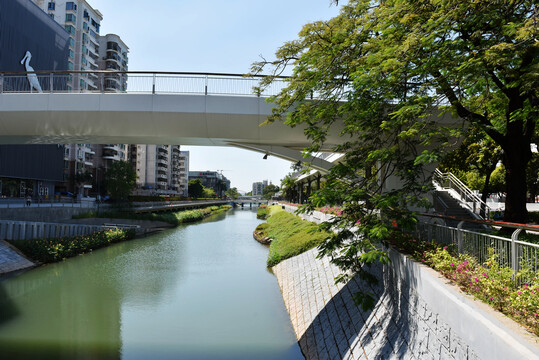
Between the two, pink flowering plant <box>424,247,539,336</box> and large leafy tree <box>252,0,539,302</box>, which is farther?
large leafy tree <box>252,0,539,302</box>

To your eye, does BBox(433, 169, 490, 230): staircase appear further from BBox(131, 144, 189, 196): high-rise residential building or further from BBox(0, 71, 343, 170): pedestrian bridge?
BBox(131, 144, 189, 196): high-rise residential building

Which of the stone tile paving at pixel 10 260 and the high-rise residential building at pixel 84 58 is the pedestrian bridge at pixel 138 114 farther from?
the high-rise residential building at pixel 84 58

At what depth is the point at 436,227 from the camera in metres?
7.01

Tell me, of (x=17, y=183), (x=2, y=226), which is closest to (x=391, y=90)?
(x=2, y=226)

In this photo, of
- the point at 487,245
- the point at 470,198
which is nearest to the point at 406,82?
the point at 487,245

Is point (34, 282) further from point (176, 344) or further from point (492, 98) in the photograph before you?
point (492, 98)

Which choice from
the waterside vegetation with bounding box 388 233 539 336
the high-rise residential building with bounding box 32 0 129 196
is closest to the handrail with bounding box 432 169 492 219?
the waterside vegetation with bounding box 388 233 539 336

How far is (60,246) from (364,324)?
18352mm

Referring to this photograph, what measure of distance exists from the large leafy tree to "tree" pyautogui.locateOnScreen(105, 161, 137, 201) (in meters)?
35.1

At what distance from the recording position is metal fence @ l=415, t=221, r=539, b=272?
14.3 ft

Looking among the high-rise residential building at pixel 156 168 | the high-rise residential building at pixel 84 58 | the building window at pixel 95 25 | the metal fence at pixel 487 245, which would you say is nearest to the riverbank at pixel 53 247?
the metal fence at pixel 487 245

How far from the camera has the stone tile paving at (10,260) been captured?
15.7 meters

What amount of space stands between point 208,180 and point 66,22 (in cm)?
11582

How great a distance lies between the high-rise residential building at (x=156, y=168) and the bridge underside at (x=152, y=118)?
75.5 metres
